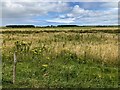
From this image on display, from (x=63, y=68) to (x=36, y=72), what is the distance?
1.42 m

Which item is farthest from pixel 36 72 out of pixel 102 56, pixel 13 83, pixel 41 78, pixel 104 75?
pixel 102 56

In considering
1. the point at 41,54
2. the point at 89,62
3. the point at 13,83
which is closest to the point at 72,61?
the point at 89,62

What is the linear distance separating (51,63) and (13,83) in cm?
393

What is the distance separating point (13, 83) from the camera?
1285cm

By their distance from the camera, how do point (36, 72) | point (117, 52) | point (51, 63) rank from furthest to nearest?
point (117, 52)
point (51, 63)
point (36, 72)

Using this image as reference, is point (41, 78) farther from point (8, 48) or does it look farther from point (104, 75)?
point (8, 48)

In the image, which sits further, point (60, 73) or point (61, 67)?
point (61, 67)

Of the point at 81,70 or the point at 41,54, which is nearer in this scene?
the point at 81,70

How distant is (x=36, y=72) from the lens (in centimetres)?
1479

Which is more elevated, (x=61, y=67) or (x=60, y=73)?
(x=61, y=67)

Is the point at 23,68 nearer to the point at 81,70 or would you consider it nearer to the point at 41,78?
the point at 41,78

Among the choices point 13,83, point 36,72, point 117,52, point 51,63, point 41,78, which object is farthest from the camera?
point 117,52

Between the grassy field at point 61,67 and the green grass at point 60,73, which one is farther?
the grassy field at point 61,67

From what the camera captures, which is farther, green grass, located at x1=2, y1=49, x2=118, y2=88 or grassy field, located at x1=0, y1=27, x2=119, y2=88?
grassy field, located at x1=0, y1=27, x2=119, y2=88
